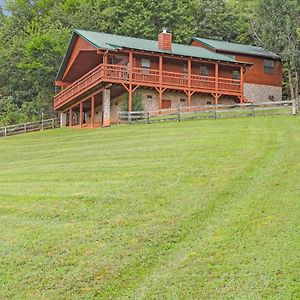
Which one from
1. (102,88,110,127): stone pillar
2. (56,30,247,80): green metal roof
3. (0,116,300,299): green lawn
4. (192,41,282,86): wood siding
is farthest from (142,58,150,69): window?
(0,116,300,299): green lawn

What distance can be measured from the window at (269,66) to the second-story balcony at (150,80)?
558cm

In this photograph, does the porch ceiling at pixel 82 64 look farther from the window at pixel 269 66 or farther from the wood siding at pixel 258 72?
the window at pixel 269 66

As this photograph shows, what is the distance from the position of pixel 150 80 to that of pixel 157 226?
80.2 feet

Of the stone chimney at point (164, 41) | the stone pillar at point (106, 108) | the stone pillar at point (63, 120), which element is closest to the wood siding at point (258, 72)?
the stone chimney at point (164, 41)

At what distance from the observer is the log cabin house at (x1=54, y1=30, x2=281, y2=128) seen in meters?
31.2

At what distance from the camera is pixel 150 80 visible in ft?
106

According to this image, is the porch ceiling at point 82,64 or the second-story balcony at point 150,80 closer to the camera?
the second-story balcony at point 150,80

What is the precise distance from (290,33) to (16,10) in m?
34.4

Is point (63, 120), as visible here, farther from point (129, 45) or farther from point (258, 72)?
point (258, 72)

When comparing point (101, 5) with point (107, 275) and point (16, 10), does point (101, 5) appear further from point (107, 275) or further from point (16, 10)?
point (107, 275)

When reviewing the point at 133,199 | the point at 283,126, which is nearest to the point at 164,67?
the point at 283,126

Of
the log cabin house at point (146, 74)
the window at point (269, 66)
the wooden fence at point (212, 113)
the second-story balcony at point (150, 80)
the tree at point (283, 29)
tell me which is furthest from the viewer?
the window at point (269, 66)

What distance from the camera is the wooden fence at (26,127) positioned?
38.9 meters

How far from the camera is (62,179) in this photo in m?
13.0
